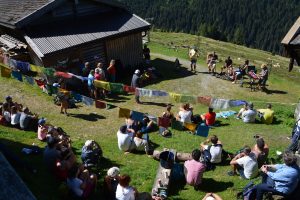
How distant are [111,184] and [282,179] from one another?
16.1 ft

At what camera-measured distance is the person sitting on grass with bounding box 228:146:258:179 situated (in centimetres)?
1333

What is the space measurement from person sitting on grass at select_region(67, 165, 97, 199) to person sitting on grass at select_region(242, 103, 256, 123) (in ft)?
31.7

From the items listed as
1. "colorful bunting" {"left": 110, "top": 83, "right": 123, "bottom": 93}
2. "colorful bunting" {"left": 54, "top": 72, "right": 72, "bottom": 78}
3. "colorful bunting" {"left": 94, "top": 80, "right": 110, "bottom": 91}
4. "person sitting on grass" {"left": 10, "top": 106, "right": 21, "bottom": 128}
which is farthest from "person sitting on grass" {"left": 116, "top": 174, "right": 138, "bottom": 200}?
"colorful bunting" {"left": 54, "top": 72, "right": 72, "bottom": 78}

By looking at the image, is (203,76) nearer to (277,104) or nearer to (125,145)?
(277,104)

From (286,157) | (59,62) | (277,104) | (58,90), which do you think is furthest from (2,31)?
(286,157)

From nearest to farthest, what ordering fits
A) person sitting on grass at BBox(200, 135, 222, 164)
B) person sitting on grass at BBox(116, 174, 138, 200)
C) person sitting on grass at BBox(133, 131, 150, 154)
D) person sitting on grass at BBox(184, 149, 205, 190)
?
1. person sitting on grass at BBox(116, 174, 138, 200)
2. person sitting on grass at BBox(184, 149, 205, 190)
3. person sitting on grass at BBox(200, 135, 222, 164)
4. person sitting on grass at BBox(133, 131, 150, 154)

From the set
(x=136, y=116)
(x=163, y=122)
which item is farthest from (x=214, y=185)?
(x=136, y=116)

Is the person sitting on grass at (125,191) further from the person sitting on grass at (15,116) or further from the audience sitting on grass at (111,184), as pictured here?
the person sitting on grass at (15,116)

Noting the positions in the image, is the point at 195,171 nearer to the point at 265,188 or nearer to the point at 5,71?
the point at 265,188

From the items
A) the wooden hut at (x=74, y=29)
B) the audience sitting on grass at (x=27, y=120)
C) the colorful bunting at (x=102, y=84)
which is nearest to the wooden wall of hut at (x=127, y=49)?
the wooden hut at (x=74, y=29)

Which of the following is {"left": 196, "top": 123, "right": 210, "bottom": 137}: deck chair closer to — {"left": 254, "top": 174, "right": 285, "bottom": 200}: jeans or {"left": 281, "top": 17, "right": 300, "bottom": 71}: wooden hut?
{"left": 281, "top": 17, "right": 300, "bottom": 71}: wooden hut

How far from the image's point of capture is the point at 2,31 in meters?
26.6

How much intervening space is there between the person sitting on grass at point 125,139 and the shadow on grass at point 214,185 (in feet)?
11.3

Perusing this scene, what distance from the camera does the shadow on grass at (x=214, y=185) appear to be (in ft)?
43.2
